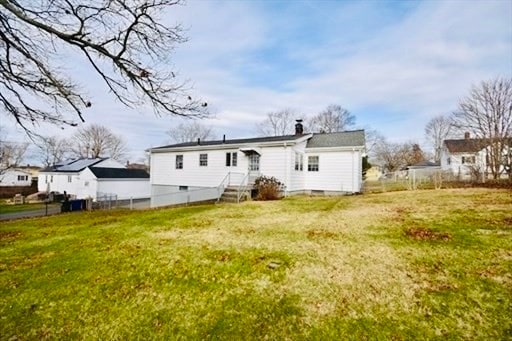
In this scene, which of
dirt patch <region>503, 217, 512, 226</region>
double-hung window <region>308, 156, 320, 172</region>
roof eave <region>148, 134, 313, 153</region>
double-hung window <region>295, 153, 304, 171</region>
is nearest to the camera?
dirt patch <region>503, 217, 512, 226</region>

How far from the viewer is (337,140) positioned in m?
18.2

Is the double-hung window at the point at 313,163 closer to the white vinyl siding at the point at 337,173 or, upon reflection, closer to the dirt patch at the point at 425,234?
the white vinyl siding at the point at 337,173

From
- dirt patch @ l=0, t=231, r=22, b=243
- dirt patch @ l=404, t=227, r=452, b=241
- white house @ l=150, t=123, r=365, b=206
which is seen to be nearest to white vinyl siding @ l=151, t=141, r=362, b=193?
white house @ l=150, t=123, r=365, b=206

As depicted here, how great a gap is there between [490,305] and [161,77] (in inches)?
261

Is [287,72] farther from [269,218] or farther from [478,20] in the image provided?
[269,218]

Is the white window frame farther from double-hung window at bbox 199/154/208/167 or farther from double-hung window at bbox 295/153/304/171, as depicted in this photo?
double-hung window at bbox 295/153/304/171

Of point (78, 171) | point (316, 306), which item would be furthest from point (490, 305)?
point (78, 171)

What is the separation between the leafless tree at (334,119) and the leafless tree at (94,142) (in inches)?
1551

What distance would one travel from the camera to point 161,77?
5934mm

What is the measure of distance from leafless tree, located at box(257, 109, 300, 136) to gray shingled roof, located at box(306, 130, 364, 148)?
91.1ft

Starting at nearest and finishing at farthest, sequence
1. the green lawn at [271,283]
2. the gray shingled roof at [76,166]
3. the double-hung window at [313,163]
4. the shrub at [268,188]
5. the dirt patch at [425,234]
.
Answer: the green lawn at [271,283], the dirt patch at [425,234], the shrub at [268,188], the double-hung window at [313,163], the gray shingled roof at [76,166]

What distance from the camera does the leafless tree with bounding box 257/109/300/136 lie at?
47759mm

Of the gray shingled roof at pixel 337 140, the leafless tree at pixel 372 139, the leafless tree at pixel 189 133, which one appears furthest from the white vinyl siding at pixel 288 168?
the leafless tree at pixel 189 133

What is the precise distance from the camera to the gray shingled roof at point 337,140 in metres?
17.3
